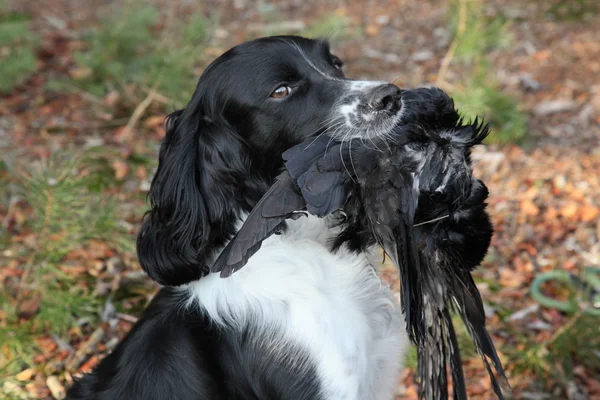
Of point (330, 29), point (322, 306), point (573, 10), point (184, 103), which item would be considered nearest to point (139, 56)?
point (184, 103)

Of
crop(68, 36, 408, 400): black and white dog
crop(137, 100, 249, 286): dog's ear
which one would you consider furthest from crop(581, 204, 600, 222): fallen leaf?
crop(137, 100, 249, 286): dog's ear

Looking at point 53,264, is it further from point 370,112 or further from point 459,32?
point 459,32

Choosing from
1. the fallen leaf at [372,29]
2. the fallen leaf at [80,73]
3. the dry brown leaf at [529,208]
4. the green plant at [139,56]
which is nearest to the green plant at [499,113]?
the dry brown leaf at [529,208]

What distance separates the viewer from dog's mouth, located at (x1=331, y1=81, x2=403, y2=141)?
273cm

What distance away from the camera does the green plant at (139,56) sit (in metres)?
5.79

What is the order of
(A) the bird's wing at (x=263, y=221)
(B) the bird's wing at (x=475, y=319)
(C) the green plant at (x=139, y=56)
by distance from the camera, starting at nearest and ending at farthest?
(A) the bird's wing at (x=263, y=221) → (B) the bird's wing at (x=475, y=319) → (C) the green plant at (x=139, y=56)

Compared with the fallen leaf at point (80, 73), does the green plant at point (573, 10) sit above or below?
below

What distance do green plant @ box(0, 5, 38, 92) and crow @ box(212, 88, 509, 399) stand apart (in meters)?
4.28

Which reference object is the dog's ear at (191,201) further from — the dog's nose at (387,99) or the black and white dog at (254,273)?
the dog's nose at (387,99)

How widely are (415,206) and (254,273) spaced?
0.81 meters

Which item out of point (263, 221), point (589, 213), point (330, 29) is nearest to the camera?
point (263, 221)

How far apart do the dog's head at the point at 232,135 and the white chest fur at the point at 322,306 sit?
0.20m

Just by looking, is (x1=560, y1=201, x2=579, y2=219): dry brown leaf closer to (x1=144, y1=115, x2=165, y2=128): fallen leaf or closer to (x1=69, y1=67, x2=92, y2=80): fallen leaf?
(x1=144, y1=115, x2=165, y2=128): fallen leaf

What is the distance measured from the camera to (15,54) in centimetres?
627
